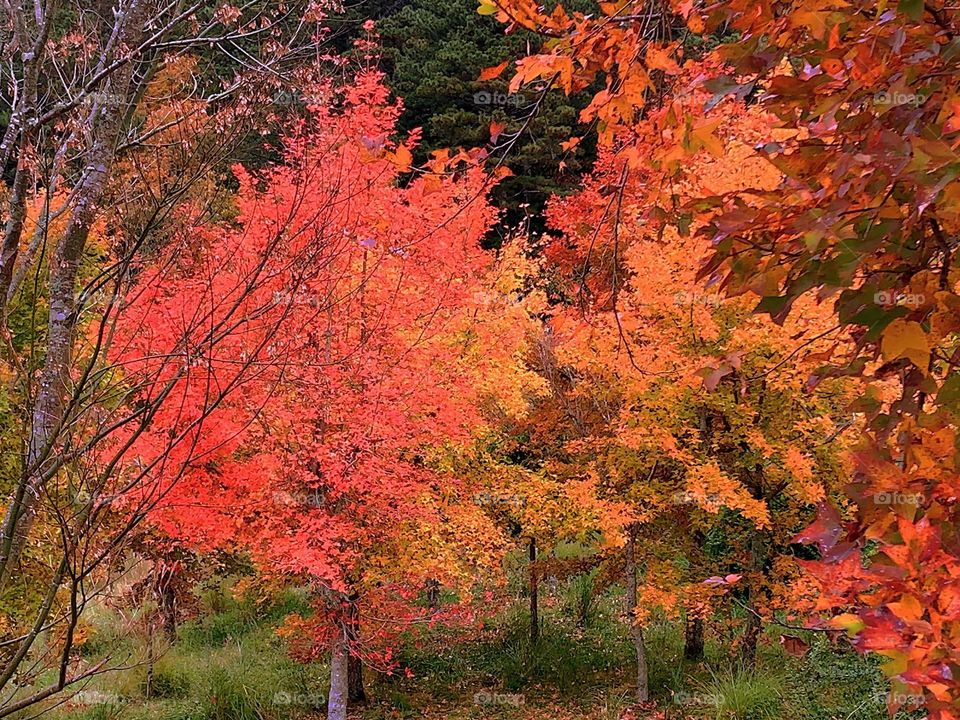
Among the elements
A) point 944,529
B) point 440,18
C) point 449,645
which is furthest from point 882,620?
point 440,18

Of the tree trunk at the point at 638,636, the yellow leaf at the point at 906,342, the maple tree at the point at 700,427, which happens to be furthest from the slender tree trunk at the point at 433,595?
the yellow leaf at the point at 906,342

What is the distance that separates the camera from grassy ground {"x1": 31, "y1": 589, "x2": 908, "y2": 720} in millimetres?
8547

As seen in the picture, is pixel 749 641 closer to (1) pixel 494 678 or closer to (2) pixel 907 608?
(1) pixel 494 678

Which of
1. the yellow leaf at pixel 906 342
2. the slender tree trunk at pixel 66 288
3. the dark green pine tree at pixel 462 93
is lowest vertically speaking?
the yellow leaf at pixel 906 342

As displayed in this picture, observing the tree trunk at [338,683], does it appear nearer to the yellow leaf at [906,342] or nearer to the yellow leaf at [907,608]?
the yellow leaf at [907,608]

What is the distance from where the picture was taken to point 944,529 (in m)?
1.46

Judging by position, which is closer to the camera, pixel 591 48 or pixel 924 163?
pixel 924 163

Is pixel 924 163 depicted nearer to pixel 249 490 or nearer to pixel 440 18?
pixel 249 490

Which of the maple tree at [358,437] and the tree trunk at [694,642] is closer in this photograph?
the maple tree at [358,437]

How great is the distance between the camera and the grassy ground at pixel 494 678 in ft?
28.0

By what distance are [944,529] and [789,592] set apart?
7.42 metres

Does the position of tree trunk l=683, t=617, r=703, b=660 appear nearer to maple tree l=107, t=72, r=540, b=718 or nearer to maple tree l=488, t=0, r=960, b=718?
maple tree l=107, t=72, r=540, b=718

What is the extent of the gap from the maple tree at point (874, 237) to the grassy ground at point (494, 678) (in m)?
7.63

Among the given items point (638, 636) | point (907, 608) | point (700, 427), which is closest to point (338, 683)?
point (638, 636)
